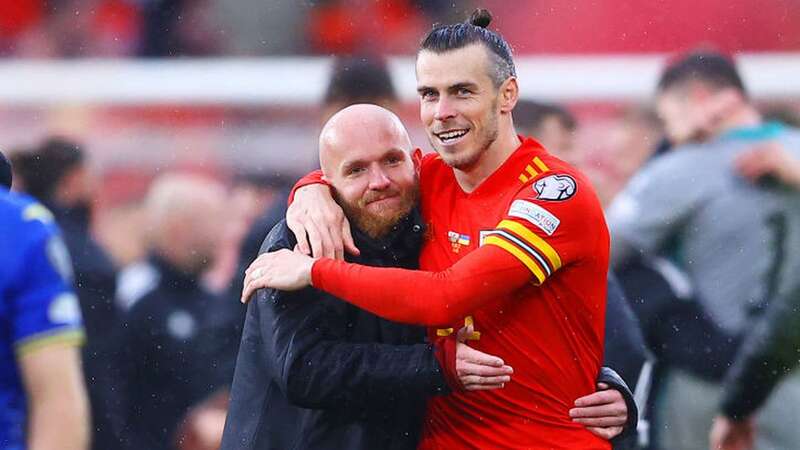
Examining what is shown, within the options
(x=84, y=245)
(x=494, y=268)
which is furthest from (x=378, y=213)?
(x=84, y=245)

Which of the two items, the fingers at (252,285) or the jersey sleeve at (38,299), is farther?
the fingers at (252,285)

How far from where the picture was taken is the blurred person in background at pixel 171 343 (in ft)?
22.7

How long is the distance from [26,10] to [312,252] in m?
6.23

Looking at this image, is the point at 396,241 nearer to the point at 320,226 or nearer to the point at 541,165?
the point at 320,226

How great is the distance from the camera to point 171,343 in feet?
22.9

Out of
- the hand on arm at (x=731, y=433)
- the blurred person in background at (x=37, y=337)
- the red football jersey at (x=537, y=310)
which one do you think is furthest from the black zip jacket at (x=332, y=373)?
the hand on arm at (x=731, y=433)

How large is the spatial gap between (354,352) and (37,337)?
39.5 inches

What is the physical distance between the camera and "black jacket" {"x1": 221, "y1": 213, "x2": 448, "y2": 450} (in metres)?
3.90

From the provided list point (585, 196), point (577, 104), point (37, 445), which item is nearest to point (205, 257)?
point (577, 104)

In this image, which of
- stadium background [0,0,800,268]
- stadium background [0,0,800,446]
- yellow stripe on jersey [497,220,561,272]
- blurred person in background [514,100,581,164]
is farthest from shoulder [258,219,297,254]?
stadium background [0,0,800,268]

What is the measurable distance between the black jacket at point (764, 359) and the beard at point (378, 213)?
2.42 m

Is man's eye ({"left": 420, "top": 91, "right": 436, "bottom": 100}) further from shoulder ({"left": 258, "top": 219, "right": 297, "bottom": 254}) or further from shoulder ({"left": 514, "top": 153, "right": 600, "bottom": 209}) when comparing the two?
shoulder ({"left": 258, "top": 219, "right": 297, "bottom": 254})

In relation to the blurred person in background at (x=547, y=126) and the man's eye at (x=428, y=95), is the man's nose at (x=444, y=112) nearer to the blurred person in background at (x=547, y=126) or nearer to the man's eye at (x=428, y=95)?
the man's eye at (x=428, y=95)

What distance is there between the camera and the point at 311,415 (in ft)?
13.4
